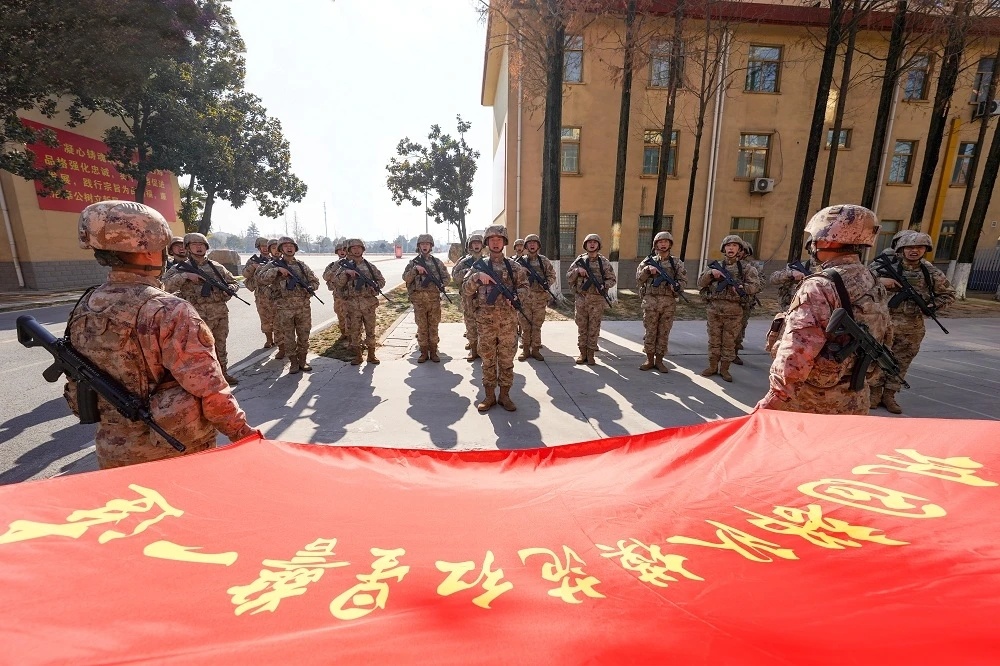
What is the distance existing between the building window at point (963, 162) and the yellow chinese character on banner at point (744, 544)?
82.8ft

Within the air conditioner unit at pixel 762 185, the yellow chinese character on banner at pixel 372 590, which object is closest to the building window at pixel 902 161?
the air conditioner unit at pixel 762 185

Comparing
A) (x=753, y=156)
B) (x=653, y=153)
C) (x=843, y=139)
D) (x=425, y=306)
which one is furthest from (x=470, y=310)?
(x=843, y=139)

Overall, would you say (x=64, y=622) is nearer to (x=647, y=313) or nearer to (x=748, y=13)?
(x=647, y=313)

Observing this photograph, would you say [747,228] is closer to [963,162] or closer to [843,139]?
[843,139]

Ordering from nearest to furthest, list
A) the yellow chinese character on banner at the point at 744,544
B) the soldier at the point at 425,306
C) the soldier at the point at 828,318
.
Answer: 1. the yellow chinese character on banner at the point at 744,544
2. the soldier at the point at 828,318
3. the soldier at the point at 425,306

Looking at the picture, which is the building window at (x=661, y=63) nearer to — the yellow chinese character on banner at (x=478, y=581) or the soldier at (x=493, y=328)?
the soldier at (x=493, y=328)

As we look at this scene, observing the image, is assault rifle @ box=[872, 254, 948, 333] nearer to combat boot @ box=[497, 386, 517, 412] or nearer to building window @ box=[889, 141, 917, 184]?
combat boot @ box=[497, 386, 517, 412]

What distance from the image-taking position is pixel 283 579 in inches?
43.9

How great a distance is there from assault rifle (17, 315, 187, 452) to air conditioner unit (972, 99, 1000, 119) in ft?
83.6

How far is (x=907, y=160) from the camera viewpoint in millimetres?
16812

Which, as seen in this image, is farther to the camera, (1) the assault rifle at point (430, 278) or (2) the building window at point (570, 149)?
(2) the building window at point (570, 149)

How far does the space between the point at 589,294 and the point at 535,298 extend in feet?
3.23

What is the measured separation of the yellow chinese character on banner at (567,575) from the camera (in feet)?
3.60

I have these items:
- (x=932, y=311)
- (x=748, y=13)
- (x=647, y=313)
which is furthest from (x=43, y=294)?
(x=748, y=13)
